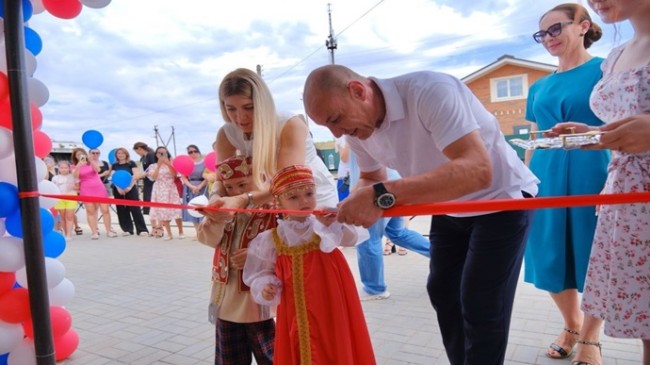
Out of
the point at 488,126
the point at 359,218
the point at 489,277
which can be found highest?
the point at 488,126

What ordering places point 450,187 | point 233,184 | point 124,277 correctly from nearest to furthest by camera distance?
point 450,187, point 233,184, point 124,277

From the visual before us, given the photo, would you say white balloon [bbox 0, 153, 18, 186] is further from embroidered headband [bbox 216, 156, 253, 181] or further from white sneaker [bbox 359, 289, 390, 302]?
white sneaker [bbox 359, 289, 390, 302]

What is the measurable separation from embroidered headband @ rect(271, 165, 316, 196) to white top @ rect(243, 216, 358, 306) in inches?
5.5

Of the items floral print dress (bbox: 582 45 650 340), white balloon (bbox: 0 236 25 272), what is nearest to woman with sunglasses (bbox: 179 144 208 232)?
→ white balloon (bbox: 0 236 25 272)

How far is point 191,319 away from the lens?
12.8 feet

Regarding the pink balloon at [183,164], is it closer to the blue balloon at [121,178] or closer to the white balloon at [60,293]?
the blue balloon at [121,178]

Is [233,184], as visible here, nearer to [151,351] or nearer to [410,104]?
[410,104]

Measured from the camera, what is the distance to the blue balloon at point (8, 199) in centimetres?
221

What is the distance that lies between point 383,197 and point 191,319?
3054 mm

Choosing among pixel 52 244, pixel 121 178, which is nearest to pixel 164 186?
pixel 121 178

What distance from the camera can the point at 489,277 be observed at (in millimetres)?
1783

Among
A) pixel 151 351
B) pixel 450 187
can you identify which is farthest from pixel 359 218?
pixel 151 351

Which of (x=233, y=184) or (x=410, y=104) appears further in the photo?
(x=233, y=184)

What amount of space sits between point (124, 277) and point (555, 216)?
508 centimetres
